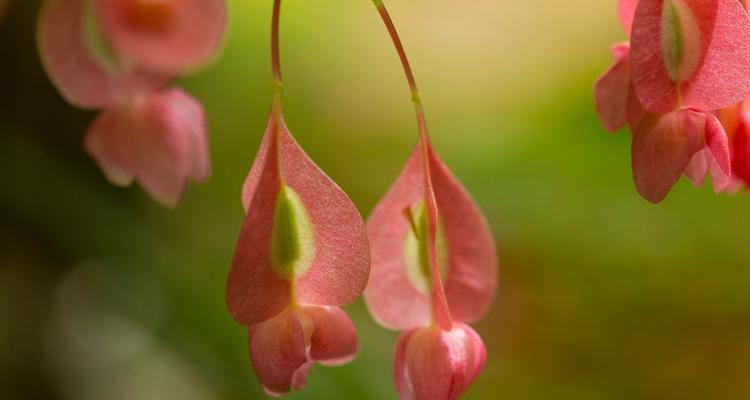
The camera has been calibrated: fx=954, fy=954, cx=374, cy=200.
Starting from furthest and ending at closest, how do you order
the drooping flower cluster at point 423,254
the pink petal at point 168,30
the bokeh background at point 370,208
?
the bokeh background at point 370,208, the drooping flower cluster at point 423,254, the pink petal at point 168,30

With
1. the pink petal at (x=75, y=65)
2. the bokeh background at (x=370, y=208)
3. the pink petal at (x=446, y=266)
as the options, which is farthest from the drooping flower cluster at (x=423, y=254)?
the bokeh background at (x=370, y=208)

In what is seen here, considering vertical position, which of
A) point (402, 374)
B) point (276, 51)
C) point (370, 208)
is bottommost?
point (370, 208)

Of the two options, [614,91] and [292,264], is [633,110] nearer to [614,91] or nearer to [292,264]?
[614,91]

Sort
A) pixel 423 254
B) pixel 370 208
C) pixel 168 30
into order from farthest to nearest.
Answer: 1. pixel 370 208
2. pixel 423 254
3. pixel 168 30

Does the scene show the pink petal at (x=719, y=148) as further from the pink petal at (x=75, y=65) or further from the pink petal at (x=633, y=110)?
the pink petal at (x=75, y=65)

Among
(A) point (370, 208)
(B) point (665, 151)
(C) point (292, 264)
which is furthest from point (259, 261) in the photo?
(A) point (370, 208)

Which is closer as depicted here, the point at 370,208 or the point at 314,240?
the point at 314,240

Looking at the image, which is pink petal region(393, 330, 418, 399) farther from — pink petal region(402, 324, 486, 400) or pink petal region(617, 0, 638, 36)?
pink petal region(617, 0, 638, 36)

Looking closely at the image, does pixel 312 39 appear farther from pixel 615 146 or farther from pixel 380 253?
pixel 380 253
